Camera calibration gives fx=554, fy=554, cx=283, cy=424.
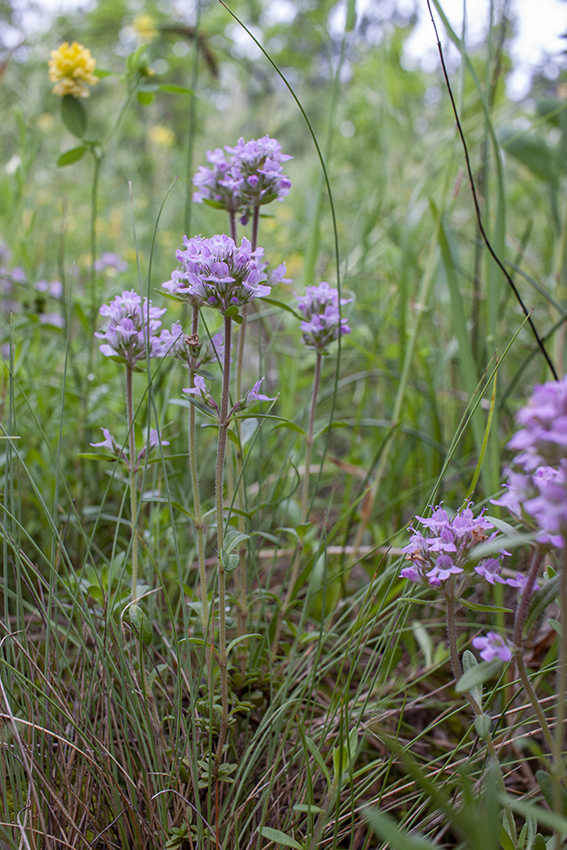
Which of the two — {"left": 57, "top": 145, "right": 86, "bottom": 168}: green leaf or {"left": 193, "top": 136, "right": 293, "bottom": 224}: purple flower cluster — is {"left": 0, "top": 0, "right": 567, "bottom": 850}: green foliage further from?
{"left": 193, "top": 136, "right": 293, "bottom": 224}: purple flower cluster

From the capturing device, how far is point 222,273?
773 millimetres

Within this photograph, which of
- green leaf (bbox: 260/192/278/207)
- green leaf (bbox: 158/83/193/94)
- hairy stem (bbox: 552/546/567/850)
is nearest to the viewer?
hairy stem (bbox: 552/546/567/850)

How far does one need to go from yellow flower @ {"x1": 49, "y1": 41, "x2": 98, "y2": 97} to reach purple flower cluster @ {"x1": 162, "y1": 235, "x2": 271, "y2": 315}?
0.90 metres

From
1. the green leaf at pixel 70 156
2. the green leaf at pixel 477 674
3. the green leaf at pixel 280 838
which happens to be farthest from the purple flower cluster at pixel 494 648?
the green leaf at pixel 70 156

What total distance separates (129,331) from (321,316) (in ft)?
1.21

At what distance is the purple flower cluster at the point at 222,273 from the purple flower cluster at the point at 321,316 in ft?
0.86

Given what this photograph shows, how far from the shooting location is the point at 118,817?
0.71 metres

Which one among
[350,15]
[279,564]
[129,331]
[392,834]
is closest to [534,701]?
[392,834]

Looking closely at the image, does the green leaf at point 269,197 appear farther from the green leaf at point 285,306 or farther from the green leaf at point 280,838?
the green leaf at point 280,838

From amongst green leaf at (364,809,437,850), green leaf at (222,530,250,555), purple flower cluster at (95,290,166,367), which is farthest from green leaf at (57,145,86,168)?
green leaf at (364,809,437,850)

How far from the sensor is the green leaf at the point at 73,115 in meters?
1.39

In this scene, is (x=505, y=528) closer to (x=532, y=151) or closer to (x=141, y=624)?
(x=141, y=624)

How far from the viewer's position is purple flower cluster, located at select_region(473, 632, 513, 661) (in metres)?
0.60

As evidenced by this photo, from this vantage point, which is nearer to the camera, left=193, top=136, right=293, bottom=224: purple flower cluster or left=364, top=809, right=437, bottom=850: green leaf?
left=364, top=809, right=437, bottom=850: green leaf
